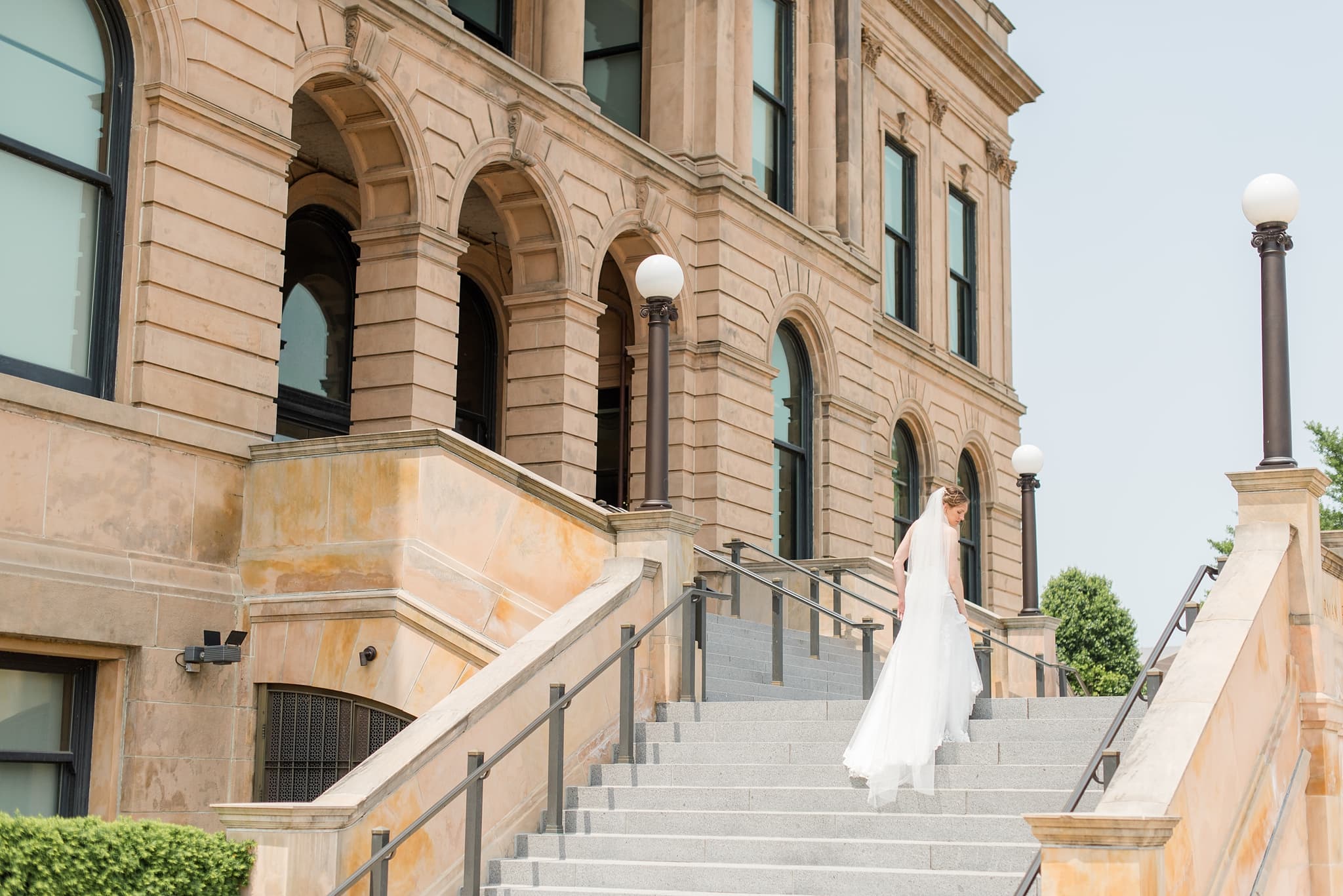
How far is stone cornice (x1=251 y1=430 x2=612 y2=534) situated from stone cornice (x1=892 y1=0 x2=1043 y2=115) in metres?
19.3

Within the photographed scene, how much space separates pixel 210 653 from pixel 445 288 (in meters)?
5.38

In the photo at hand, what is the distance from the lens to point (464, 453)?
1266 centimetres

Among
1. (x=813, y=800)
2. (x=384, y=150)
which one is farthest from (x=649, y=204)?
(x=813, y=800)

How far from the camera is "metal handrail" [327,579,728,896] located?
8758 mm

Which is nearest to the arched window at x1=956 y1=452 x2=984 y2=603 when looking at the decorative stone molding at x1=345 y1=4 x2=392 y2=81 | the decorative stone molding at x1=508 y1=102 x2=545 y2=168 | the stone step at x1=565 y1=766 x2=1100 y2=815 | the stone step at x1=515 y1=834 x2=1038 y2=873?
the decorative stone molding at x1=508 y1=102 x2=545 y2=168

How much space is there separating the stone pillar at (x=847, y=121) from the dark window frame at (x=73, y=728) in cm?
1582

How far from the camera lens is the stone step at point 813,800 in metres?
9.91

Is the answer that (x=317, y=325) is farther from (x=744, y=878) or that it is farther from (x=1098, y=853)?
(x=1098, y=853)

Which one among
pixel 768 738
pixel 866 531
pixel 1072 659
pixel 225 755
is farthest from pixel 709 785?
pixel 1072 659

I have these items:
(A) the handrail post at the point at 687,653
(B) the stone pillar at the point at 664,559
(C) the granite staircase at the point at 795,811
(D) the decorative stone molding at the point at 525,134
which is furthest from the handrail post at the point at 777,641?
(D) the decorative stone molding at the point at 525,134

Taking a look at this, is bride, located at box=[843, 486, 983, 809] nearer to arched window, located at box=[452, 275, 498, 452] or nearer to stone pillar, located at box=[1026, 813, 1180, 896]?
stone pillar, located at box=[1026, 813, 1180, 896]

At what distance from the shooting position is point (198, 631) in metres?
12.6

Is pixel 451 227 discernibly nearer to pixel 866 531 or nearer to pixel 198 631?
pixel 198 631

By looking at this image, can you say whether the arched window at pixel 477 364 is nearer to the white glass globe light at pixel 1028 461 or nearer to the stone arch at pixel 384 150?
the stone arch at pixel 384 150
